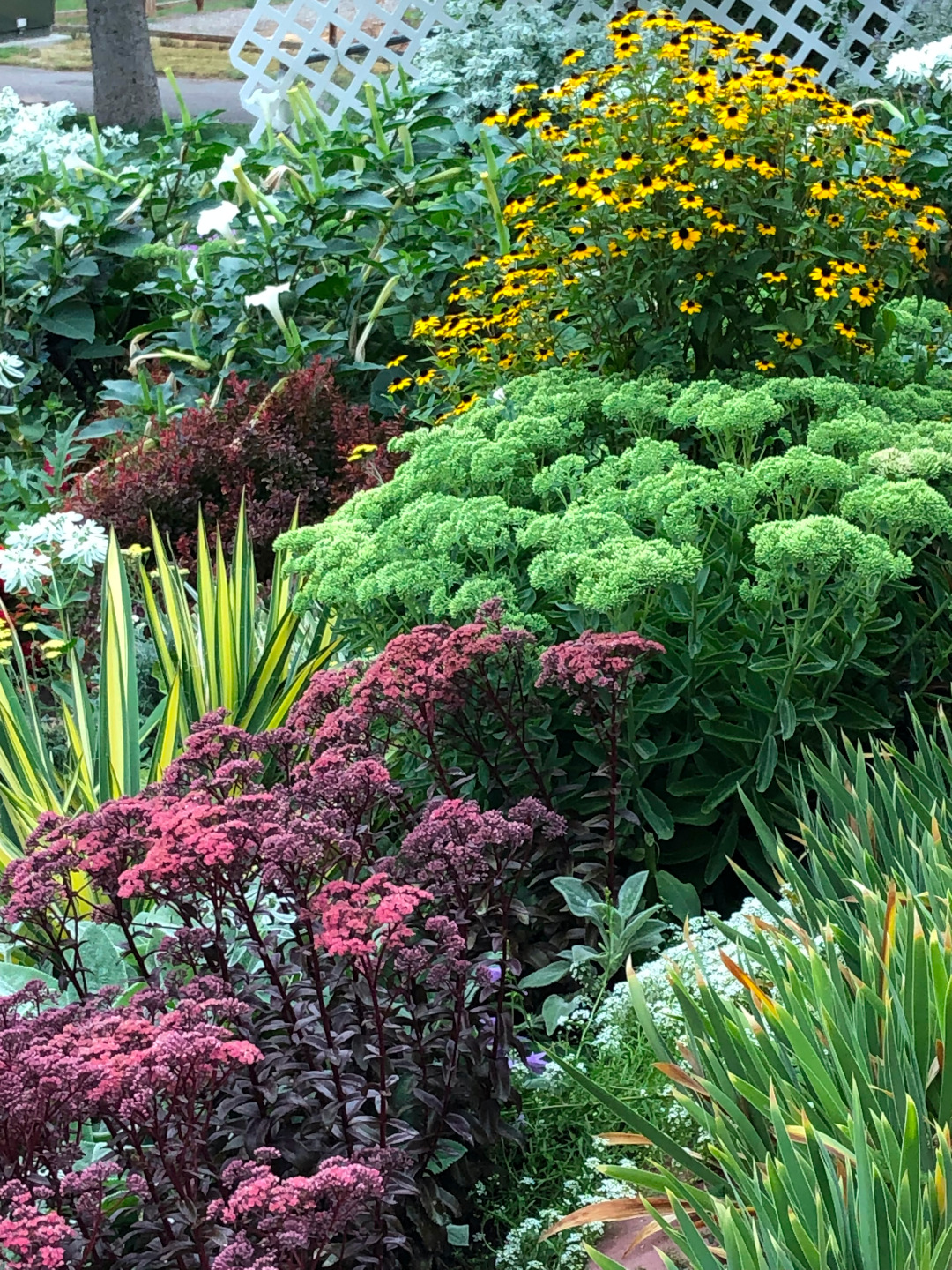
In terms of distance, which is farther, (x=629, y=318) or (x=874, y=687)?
(x=629, y=318)

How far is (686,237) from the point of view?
344 centimetres

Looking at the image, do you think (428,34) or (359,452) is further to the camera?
(428,34)

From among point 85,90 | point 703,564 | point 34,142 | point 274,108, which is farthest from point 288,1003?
point 85,90

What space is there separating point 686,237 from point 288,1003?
2.21m

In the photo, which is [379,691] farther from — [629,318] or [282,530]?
[282,530]

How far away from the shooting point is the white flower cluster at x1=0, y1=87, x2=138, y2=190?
6.87 m

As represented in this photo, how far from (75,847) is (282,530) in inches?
97.0

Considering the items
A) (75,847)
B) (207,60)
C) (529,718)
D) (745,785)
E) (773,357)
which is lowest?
(745,785)

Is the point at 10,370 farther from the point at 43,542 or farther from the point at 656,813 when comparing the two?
the point at 656,813

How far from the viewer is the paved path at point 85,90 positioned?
1920 centimetres

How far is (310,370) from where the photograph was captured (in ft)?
16.4

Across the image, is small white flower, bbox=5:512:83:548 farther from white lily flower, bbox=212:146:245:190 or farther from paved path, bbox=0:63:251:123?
paved path, bbox=0:63:251:123

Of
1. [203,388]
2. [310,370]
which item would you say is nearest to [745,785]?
[310,370]

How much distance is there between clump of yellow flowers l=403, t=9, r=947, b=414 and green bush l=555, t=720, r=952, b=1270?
1752mm
